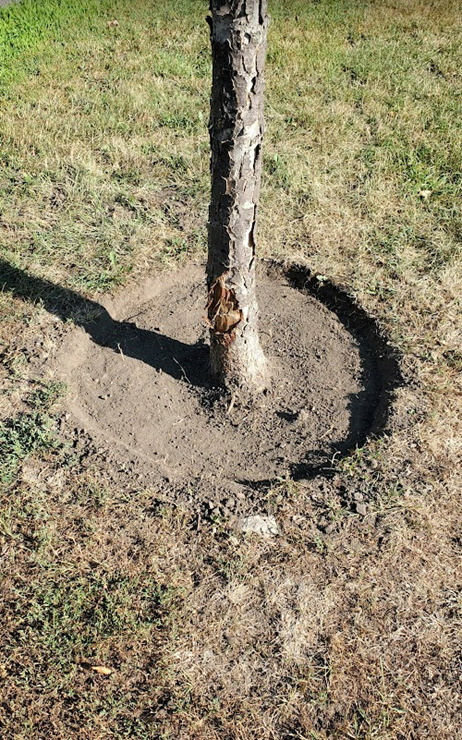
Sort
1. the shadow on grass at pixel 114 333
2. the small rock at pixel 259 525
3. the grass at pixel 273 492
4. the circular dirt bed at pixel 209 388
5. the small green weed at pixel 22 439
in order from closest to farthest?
the grass at pixel 273 492
the small rock at pixel 259 525
the small green weed at pixel 22 439
the circular dirt bed at pixel 209 388
the shadow on grass at pixel 114 333

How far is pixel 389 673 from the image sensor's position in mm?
2600

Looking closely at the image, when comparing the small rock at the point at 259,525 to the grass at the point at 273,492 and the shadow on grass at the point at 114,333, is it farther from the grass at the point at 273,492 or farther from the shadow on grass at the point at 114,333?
the shadow on grass at the point at 114,333

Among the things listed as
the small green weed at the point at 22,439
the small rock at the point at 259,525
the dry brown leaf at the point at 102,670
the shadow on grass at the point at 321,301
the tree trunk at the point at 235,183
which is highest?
the tree trunk at the point at 235,183

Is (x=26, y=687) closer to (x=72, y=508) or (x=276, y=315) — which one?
(x=72, y=508)

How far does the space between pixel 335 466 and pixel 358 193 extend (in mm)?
2511

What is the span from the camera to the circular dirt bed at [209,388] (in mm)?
3398

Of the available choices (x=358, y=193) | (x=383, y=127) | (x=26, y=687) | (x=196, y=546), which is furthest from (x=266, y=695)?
(x=383, y=127)

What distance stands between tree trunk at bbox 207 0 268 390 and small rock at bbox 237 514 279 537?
0.80 m

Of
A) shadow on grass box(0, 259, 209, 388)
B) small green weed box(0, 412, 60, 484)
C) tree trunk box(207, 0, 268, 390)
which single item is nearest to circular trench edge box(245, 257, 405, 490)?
tree trunk box(207, 0, 268, 390)

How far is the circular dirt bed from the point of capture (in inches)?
134

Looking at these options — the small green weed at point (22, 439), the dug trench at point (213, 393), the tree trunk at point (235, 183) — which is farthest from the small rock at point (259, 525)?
the small green weed at point (22, 439)

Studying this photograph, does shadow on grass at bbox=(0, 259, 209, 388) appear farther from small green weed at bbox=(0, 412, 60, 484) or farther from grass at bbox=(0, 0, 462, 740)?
small green weed at bbox=(0, 412, 60, 484)

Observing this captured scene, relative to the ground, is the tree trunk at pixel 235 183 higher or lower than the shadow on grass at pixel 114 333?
higher

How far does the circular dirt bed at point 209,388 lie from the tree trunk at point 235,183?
215 millimetres
